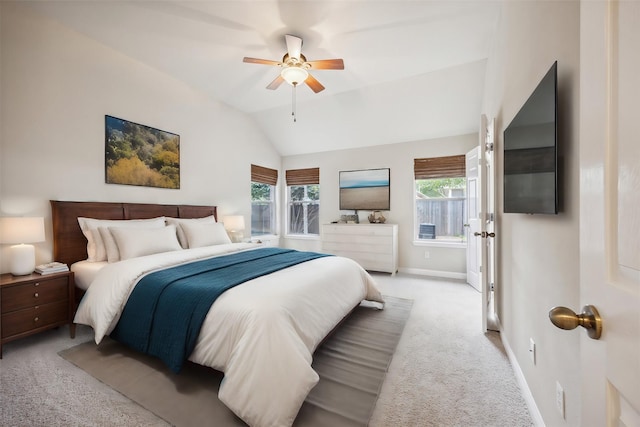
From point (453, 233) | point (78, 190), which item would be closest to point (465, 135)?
point (453, 233)

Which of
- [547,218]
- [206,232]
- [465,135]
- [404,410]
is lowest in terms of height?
[404,410]

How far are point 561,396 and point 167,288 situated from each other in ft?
7.36

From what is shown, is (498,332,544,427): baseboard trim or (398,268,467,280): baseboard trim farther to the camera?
(398,268,467,280): baseboard trim

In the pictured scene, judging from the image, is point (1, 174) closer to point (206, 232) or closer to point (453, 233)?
point (206, 232)

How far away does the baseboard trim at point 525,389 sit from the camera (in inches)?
57.4

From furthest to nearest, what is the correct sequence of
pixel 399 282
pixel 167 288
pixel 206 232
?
1. pixel 399 282
2. pixel 206 232
3. pixel 167 288

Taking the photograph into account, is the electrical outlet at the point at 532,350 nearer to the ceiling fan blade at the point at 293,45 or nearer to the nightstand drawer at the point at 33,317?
the ceiling fan blade at the point at 293,45

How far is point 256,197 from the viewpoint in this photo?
5.66 meters

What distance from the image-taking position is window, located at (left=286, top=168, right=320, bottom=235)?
592cm

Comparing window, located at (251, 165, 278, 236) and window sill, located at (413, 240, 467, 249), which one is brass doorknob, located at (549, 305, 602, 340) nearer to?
window sill, located at (413, 240, 467, 249)

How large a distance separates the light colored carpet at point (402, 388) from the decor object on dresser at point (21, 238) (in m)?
0.63

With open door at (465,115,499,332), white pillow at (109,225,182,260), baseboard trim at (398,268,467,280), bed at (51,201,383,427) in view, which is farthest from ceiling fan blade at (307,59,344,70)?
baseboard trim at (398,268,467,280)

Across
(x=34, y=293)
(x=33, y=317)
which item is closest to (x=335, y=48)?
(x=34, y=293)

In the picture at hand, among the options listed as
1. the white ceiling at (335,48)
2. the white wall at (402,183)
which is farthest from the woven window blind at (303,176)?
the white ceiling at (335,48)
